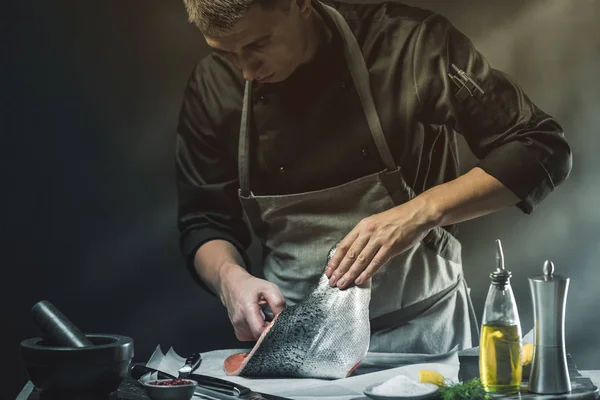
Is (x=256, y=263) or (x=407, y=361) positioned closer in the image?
(x=407, y=361)

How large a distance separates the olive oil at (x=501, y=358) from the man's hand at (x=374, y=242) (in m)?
0.33

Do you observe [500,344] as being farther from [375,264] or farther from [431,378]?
[375,264]

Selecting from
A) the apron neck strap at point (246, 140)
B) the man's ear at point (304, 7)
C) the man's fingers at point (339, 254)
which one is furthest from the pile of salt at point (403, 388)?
the man's ear at point (304, 7)

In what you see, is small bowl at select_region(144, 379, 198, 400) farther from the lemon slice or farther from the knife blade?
the lemon slice

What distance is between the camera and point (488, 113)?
76.1 inches

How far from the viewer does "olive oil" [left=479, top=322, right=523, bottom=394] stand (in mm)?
1435

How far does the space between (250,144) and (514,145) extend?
618 mm

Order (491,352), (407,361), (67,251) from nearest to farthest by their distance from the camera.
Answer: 1. (491,352)
2. (407,361)
3. (67,251)

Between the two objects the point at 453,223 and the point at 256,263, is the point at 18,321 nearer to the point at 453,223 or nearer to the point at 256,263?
the point at 256,263

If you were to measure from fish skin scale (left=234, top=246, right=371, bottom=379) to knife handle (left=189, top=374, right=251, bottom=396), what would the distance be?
0.36 feet

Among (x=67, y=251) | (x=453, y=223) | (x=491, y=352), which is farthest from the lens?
(x=67, y=251)

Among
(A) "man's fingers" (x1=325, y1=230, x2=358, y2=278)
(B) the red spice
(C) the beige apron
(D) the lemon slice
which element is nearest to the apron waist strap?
(C) the beige apron

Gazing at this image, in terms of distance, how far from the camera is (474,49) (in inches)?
78.5

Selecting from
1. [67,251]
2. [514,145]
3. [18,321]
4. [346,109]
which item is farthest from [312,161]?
[18,321]
